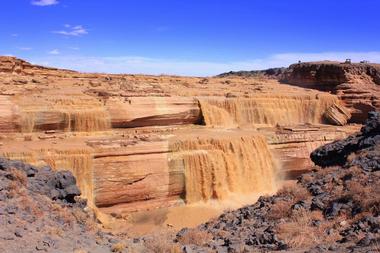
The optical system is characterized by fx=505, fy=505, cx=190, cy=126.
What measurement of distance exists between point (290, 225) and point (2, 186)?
19.8ft

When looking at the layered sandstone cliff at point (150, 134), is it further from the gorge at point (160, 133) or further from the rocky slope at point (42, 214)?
the rocky slope at point (42, 214)

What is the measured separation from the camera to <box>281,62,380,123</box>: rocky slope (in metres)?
30.5

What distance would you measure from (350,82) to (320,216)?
23.5 meters

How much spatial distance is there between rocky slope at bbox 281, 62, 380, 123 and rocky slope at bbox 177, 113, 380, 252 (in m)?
16.4

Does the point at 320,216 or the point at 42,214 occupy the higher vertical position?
the point at 42,214

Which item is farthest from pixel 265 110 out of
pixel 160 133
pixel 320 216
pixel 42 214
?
pixel 42 214

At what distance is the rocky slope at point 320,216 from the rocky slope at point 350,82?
16438 mm

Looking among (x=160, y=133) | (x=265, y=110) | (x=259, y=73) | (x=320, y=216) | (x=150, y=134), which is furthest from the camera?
(x=259, y=73)

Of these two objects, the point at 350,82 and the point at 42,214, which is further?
the point at 350,82

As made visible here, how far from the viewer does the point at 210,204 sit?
66.3 ft

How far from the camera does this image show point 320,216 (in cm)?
1087

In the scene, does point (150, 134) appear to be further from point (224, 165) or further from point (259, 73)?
point (259, 73)

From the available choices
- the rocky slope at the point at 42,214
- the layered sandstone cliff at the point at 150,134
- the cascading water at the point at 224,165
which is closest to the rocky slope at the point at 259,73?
the layered sandstone cliff at the point at 150,134

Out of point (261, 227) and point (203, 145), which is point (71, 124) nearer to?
point (203, 145)
